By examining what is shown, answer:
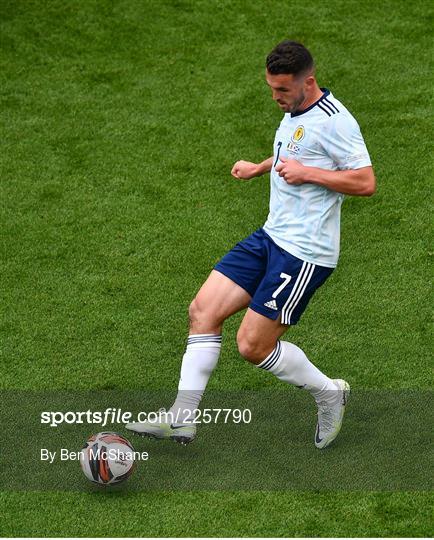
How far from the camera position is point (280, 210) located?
671cm

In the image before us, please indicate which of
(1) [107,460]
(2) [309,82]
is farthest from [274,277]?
(1) [107,460]

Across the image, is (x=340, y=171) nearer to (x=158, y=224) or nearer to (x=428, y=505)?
(x=428, y=505)

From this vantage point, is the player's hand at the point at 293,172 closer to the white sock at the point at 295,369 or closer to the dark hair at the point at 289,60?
the dark hair at the point at 289,60

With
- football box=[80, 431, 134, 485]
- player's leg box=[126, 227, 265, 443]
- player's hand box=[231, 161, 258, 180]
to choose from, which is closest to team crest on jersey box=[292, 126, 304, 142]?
player's hand box=[231, 161, 258, 180]

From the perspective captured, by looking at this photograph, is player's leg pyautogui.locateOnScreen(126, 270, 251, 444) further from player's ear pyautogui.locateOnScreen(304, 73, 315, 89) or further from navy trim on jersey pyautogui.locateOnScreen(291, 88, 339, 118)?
player's ear pyautogui.locateOnScreen(304, 73, 315, 89)

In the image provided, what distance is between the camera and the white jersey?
645 cm

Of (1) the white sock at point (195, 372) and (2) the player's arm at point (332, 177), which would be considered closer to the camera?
(2) the player's arm at point (332, 177)

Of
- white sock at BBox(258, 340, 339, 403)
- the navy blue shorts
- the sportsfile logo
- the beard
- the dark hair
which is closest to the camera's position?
the dark hair

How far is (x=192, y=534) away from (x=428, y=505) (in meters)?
1.28

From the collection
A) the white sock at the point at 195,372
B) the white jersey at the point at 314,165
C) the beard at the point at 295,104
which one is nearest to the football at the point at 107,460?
the white sock at the point at 195,372

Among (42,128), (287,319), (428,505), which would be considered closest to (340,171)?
(287,319)

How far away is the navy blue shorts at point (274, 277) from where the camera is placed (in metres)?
6.66

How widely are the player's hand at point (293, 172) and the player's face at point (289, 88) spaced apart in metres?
0.32

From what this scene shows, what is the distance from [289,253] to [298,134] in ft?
2.17
